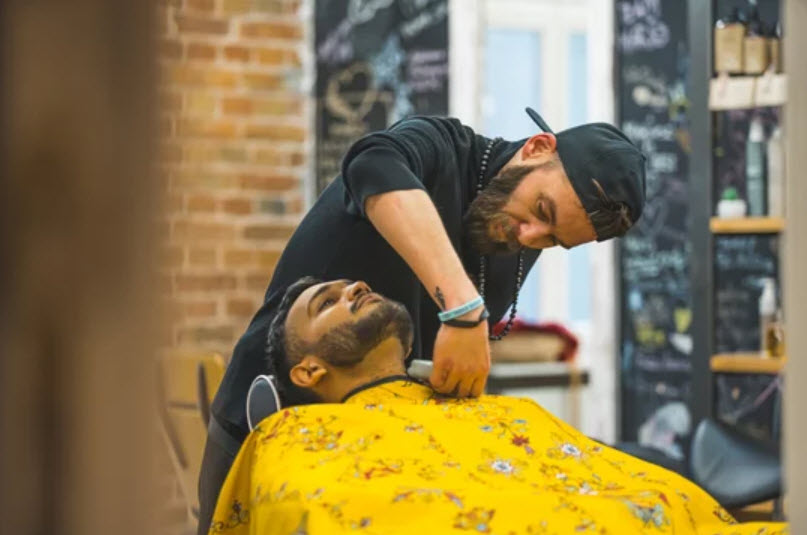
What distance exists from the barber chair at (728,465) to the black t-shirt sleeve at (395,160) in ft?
3.84

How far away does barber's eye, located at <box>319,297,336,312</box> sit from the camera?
6.39ft

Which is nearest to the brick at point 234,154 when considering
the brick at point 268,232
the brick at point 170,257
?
the brick at point 268,232

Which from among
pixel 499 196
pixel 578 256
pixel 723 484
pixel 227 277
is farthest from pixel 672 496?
pixel 578 256

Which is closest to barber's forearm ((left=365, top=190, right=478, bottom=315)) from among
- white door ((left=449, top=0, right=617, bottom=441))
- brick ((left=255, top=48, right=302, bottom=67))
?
brick ((left=255, top=48, right=302, bottom=67))

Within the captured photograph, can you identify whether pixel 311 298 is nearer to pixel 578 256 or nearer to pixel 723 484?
pixel 723 484

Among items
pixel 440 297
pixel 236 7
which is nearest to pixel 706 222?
pixel 236 7

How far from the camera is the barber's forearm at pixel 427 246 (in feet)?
5.73

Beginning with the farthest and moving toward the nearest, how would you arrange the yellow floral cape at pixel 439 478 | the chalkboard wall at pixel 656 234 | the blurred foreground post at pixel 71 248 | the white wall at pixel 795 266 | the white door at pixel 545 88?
the white door at pixel 545 88
the chalkboard wall at pixel 656 234
the yellow floral cape at pixel 439 478
the white wall at pixel 795 266
the blurred foreground post at pixel 71 248

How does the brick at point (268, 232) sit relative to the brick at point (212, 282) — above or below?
above

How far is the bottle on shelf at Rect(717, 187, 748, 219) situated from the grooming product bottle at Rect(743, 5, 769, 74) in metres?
0.40

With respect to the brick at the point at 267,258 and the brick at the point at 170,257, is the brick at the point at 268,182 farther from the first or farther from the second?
the brick at the point at 170,257

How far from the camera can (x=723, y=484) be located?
2.90 m

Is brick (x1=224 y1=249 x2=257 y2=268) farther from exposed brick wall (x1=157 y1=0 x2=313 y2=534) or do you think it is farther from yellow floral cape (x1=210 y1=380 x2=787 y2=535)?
yellow floral cape (x1=210 y1=380 x2=787 y2=535)

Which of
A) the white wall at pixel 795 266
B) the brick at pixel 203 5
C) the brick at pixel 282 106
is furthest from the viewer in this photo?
the brick at pixel 282 106
